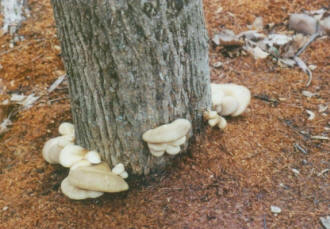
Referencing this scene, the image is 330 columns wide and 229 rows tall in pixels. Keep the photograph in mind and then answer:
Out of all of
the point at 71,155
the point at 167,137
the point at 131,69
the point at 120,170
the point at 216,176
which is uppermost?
the point at 131,69

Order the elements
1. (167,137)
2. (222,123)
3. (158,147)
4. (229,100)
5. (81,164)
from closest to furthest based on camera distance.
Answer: (167,137) < (158,147) < (81,164) < (222,123) < (229,100)

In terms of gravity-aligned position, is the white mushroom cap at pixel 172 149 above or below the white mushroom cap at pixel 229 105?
below

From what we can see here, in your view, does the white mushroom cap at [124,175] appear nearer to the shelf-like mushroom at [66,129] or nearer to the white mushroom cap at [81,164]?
the white mushroom cap at [81,164]

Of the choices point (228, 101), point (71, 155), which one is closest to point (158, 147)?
point (71, 155)

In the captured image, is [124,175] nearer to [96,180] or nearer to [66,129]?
[96,180]

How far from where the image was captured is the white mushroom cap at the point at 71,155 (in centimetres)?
267

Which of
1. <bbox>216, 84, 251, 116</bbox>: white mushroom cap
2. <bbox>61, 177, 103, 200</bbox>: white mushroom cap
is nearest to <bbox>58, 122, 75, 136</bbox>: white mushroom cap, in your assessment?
<bbox>61, 177, 103, 200</bbox>: white mushroom cap

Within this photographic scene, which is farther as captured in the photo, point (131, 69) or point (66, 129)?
point (66, 129)

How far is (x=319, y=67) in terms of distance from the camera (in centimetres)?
414

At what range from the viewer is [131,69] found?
233 cm

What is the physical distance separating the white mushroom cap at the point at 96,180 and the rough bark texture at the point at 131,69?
9.2 inches

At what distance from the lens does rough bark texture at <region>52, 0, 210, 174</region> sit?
218 centimetres

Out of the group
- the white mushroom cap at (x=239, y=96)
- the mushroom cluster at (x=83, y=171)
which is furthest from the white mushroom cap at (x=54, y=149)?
the white mushroom cap at (x=239, y=96)

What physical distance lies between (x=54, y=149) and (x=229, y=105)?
1.57m
